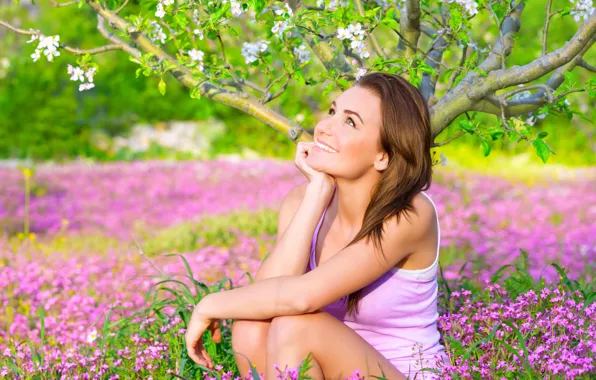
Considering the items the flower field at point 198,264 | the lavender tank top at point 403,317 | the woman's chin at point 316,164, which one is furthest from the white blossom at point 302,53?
the flower field at point 198,264

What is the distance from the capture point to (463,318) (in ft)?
10.3

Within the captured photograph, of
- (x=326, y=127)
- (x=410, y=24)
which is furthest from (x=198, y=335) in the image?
(x=410, y=24)

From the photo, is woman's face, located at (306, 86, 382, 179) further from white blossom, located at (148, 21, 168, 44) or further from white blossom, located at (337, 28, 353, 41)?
white blossom, located at (148, 21, 168, 44)

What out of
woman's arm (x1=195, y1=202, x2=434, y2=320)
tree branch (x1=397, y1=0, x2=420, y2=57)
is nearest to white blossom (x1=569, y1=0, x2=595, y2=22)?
tree branch (x1=397, y1=0, x2=420, y2=57)

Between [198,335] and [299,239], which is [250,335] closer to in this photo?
Result: [198,335]

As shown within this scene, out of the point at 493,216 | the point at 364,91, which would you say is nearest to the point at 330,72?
the point at 364,91

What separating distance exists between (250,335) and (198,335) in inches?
8.7

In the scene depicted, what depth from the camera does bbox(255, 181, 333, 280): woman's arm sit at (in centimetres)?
299

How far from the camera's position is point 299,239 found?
2.99 meters

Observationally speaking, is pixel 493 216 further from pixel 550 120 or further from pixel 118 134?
pixel 118 134

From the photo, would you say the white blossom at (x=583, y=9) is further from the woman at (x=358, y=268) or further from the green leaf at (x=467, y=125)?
the woman at (x=358, y=268)

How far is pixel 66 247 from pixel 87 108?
907 centimetres

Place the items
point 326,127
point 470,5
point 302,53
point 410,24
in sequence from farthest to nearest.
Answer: point 302,53 → point 410,24 → point 470,5 → point 326,127

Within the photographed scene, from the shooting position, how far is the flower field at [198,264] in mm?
3115
